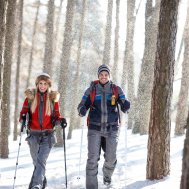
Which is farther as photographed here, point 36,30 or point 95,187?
point 36,30

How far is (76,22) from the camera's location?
27.6 m

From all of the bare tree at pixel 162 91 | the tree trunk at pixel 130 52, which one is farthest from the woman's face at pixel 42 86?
the tree trunk at pixel 130 52

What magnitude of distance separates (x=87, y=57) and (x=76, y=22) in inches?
146

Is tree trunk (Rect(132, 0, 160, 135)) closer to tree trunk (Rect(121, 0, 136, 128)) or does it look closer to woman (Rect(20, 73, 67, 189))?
tree trunk (Rect(121, 0, 136, 128))

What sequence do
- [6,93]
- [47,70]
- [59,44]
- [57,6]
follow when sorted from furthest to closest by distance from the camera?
1. [59,44]
2. [57,6]
3. [47,70]
4. [6,93]

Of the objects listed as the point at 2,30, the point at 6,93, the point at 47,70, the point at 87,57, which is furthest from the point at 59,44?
the point at 2,30

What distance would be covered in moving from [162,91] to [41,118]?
2.18 meters

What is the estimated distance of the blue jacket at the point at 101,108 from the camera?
6621 mm

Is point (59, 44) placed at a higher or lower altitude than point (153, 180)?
higher

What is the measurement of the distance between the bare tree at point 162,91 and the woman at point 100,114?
24.1 inches

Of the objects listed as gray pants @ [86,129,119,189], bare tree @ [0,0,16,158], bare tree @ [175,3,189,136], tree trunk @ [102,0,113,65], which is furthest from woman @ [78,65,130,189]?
tree trunk @ [102,0,113,65]

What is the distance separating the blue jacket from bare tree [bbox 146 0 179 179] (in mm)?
644

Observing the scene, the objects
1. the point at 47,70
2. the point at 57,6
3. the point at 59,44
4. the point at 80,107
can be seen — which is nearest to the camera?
the point at 80,107

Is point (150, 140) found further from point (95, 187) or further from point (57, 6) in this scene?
point (57, 6)
